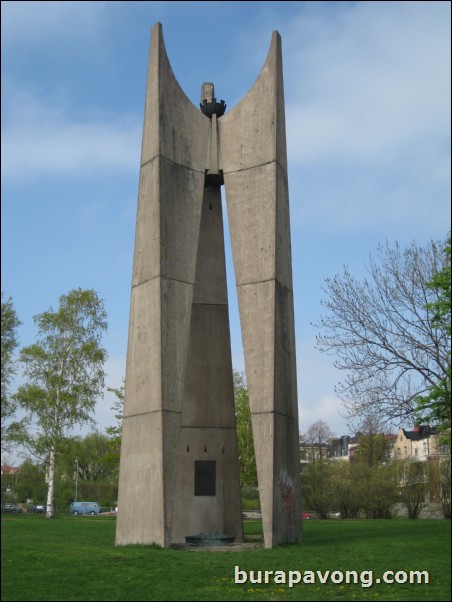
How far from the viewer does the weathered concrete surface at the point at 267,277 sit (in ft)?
43.0

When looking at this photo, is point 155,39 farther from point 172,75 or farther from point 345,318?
point 345,318

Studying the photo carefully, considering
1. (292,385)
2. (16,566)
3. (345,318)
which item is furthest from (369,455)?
(16,566)

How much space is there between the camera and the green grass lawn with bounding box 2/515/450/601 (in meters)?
7.47

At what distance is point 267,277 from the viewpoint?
13.9 metres

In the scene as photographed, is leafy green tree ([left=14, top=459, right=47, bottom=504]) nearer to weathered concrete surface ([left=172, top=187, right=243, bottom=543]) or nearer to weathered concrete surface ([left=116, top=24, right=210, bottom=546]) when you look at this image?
weathered concrete surface ([left=172, top=187, right=243, bottom=543])

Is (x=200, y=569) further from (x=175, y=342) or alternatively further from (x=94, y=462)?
(x=94, y=462)

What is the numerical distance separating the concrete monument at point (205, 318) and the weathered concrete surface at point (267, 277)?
0.03 meters

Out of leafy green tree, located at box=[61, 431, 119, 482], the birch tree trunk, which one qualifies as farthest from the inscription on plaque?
leafy green tree, located at box=[61, 431, 119, 482]

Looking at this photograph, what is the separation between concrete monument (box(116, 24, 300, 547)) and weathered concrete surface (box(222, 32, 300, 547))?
1.0 inches

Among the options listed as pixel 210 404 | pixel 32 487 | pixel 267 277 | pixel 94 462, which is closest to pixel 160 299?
pixel 267 277

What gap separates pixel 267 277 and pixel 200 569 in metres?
6.16

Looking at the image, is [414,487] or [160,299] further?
[414,487]

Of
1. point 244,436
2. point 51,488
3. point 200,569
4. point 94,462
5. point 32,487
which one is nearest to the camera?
point 200,569

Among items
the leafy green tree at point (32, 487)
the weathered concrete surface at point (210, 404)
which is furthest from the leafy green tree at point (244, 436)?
the weathered concrete surface at point (210, 404)
